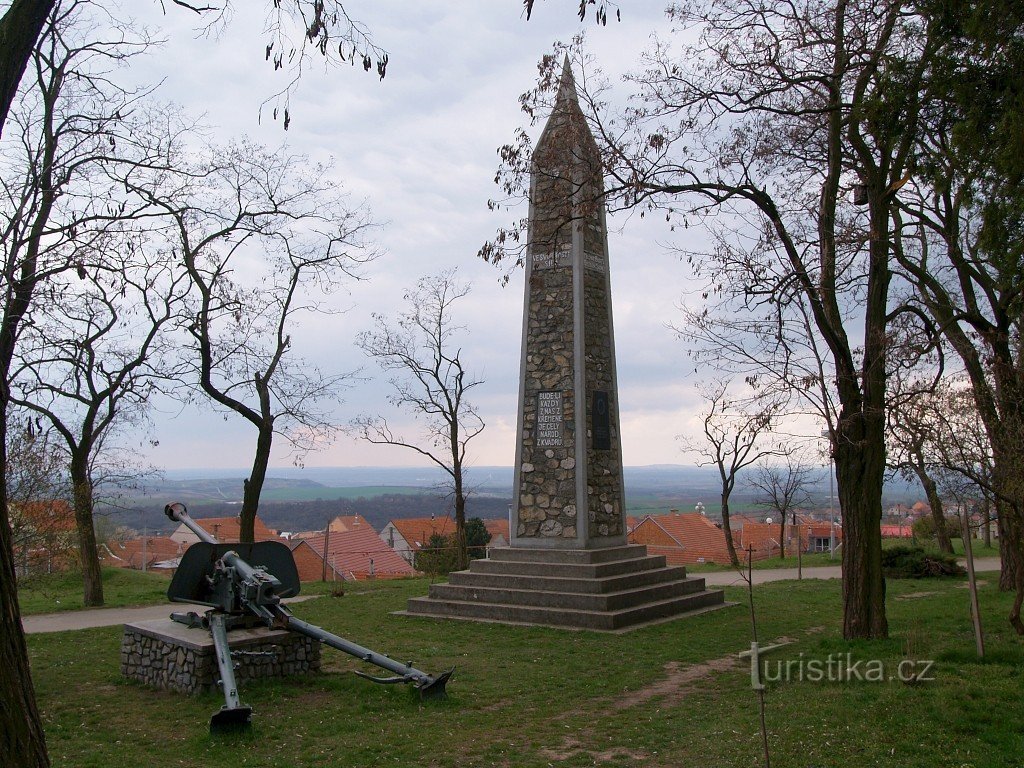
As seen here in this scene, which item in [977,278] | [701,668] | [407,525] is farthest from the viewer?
[407,525]

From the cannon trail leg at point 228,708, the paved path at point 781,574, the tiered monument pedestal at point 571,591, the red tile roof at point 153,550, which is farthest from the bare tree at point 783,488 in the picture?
the red tile roof at point 153,550

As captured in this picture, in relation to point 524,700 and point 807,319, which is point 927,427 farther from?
point 524,700

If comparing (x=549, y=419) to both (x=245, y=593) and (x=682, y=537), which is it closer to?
(x=245, y=593)

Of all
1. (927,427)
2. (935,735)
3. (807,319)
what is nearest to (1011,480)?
(927,427)

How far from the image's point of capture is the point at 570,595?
11789mm

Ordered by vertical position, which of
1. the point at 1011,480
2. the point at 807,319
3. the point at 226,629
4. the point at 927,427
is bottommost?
the point at 226,629

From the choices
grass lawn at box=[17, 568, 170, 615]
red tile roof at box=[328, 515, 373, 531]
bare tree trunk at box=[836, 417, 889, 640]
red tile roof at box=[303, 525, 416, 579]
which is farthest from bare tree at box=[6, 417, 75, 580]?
red tile roof at box=[328, 515, 373, 531]

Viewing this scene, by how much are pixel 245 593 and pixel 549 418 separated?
640 cm

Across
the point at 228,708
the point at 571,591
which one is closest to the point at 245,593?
the point at 228,708

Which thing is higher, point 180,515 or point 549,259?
point 549,259

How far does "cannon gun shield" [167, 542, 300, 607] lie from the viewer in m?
8.06

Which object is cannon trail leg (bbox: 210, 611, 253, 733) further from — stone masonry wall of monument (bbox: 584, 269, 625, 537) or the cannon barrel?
stone masonry wall of monument (bbox: 584, 269, 625, 537)

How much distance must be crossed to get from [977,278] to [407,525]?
112 ft

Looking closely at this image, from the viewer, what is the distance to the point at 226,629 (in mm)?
8180
